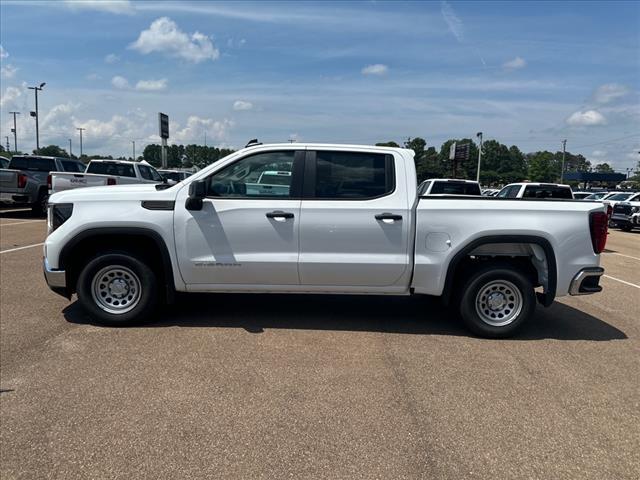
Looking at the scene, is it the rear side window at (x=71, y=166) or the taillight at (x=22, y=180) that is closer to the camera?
the taillight at (x=22, y=180)

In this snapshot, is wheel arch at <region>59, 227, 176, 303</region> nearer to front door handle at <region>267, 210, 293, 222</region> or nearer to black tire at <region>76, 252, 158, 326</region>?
black tire at <region>76, 252, 158, 326</region>

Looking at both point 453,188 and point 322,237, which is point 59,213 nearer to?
point 322,237

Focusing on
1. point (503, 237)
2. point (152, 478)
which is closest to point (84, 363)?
point (152, 478)

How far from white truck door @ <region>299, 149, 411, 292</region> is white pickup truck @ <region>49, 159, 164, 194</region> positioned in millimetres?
11707

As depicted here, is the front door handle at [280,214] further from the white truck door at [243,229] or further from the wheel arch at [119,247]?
the wheel arch at [119,247]

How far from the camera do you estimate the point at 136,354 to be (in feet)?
15.3

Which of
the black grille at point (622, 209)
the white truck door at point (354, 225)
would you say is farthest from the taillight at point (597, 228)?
the black grille at point (622, 209)

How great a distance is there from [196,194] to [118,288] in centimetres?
138

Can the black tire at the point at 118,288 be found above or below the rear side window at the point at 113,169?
below

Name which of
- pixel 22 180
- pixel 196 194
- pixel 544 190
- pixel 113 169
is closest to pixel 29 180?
pixel 22 180

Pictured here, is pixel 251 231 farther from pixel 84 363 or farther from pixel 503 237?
pixel 503 237

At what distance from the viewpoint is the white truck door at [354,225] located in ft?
16.9

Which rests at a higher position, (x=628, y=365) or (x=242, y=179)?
(x=242, y=179)

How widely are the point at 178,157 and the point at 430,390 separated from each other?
99251mm
